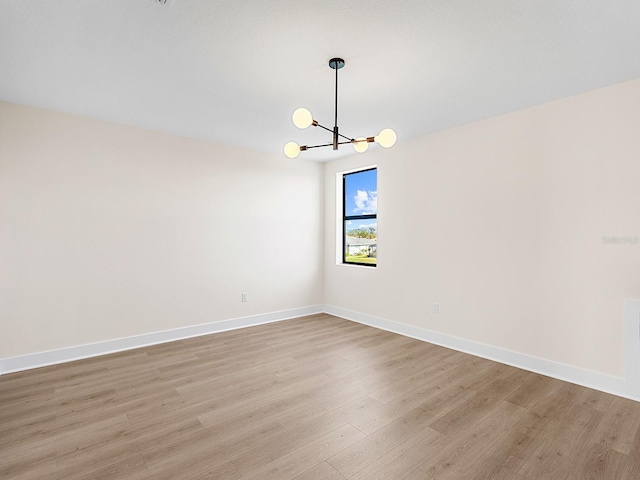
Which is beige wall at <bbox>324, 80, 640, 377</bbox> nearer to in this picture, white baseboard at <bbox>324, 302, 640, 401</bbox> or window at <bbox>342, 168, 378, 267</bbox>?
white baseboard at <bbox>324, 302, 640, 401</bbox>

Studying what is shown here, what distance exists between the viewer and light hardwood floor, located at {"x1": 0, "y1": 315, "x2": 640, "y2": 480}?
1844 mm

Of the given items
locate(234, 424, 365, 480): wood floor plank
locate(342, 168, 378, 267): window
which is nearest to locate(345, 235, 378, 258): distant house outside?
locate(342, 168, 378, 267): window

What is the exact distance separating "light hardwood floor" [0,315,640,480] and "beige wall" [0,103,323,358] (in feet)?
1.88

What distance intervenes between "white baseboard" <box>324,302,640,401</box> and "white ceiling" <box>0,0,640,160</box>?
2091 millimetres

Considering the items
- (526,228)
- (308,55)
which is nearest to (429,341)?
(526,228)

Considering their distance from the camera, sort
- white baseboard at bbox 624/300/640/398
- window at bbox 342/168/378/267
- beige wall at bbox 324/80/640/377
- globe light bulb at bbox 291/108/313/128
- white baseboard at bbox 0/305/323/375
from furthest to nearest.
Result: 1. window at bbox 342/168/378/267
2. white baseboard at bbox 0/305/323/375
3. beige wall at bbox 324/80/640/377
4. white baseboard at bbox 624/300/640/398
5. globe light bulb at bbox 291/108/313/128

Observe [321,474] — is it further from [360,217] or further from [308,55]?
[360,217]

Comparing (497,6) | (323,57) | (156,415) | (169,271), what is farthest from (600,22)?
(169,271)

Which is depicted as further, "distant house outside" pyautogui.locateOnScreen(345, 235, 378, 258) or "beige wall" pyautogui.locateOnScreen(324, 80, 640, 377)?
"distant house outside" pyautogui.locateOnScreen(345, 235, 378, 258)

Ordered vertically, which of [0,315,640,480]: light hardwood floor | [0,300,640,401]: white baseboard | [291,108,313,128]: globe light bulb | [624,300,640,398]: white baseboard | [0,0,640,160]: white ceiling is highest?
[0,0,640,160]: white ceiling

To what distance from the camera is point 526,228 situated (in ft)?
10.5

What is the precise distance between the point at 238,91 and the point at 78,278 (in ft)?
8.60

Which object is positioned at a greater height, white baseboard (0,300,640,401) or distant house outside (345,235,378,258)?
distant house outside (345,235,378,258)

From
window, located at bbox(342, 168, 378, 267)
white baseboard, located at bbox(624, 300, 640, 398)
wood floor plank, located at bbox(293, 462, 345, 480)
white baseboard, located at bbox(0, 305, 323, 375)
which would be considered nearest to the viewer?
wood floor plank, located at bbox(293, 462, 345, 480)
